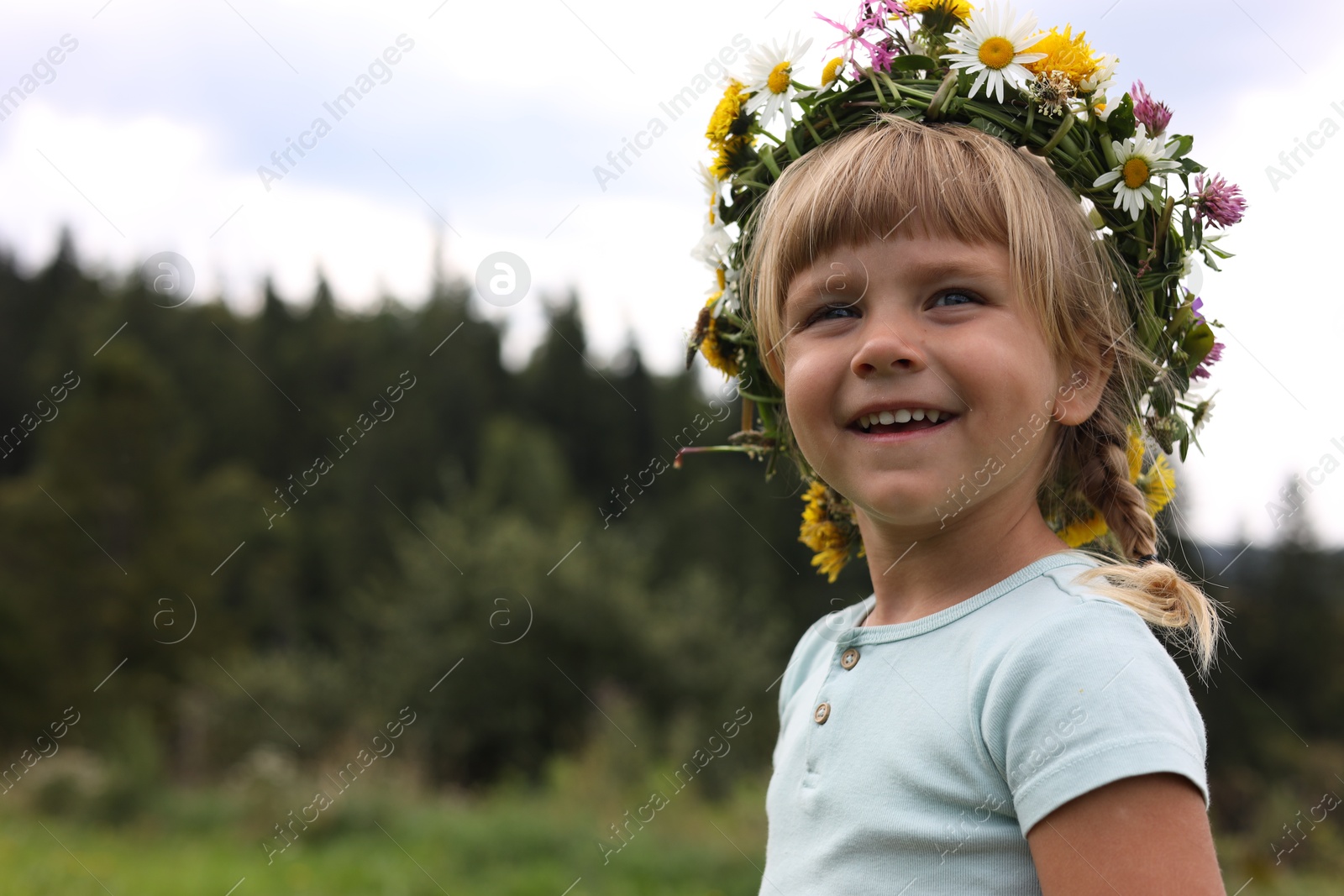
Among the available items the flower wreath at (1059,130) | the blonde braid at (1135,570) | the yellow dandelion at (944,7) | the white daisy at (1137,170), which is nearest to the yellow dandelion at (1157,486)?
the flower wreath at (1059,130)

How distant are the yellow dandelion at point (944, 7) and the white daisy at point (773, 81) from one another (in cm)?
18

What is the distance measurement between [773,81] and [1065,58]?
1.58 feet

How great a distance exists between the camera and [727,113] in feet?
6.43

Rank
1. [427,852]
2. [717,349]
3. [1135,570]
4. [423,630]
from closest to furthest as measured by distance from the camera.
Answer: [1135,570]
[717,349]
[427,852]
[423,630]

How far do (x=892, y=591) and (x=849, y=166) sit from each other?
0.63 metres

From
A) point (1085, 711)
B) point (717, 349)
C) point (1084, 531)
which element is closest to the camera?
point (1085, 711)

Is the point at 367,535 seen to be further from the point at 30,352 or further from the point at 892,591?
the point at 892,591

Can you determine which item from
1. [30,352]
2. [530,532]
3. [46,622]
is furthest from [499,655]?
[30,352]

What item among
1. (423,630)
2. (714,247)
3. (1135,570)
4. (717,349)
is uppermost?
(714,247)

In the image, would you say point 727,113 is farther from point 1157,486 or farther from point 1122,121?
point 1157,486

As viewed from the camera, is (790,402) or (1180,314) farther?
(1180,314)

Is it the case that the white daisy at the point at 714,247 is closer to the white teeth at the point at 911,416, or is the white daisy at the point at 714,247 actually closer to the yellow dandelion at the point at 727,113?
the yellow dandelion at the point at 727,113

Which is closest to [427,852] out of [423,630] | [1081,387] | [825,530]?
[825,530]

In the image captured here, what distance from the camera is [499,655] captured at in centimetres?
1980
